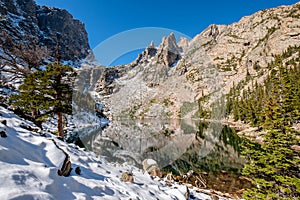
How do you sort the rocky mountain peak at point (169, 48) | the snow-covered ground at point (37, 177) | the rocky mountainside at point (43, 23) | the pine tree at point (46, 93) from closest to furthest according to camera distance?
the snow-covered ground at point (37, 177) < the pine tree at point (46, 93) < the rocky mountain peak at point (169, 48) < the rocky mountainside at point (43, 23)

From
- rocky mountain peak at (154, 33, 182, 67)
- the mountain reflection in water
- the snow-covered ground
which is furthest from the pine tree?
rocky mountain peak at (154, 33, 182, 67)

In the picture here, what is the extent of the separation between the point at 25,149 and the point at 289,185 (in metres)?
10.5

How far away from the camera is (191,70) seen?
1017 cm

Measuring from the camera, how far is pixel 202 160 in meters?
21.3

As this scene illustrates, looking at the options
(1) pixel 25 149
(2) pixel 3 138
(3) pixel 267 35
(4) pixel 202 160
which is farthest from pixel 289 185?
(3) pixel 267 35

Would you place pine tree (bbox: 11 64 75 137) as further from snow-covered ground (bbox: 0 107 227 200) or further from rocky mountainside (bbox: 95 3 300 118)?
snow-covered ground (bbox: 0 107 227 200)

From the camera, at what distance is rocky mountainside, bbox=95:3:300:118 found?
8289 millimetres

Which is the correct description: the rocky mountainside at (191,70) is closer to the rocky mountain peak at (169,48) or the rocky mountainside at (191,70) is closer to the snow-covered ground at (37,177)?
the rocky mountain peak at (169,48)

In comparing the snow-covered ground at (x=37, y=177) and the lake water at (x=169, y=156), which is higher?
the snow-covered ground at (x=37, y=177)

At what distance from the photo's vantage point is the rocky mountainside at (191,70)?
8289 millimetres

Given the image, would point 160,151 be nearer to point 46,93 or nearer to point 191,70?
point 191,70

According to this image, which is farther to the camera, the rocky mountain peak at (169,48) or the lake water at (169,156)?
the lake water at (169,156)

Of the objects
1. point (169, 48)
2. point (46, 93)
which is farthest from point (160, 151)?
point (46, 93)

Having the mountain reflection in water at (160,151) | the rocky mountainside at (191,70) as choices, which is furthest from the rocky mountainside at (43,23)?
the mountain reflection in water at (160,151)
